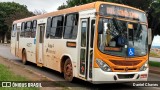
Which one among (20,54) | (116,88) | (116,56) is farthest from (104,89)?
(20,54)

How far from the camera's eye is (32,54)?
1856cm

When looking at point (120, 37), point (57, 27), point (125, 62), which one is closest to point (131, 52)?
point (125, 62)

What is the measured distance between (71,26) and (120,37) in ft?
7.94

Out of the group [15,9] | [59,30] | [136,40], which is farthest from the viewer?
[15,9]

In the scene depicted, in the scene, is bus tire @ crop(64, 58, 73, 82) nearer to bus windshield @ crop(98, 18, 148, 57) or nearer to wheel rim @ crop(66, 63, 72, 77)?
wheel rim @ crop(66, 63, 72, 77)

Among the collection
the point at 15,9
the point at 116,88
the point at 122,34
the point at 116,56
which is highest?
the point at 15,9

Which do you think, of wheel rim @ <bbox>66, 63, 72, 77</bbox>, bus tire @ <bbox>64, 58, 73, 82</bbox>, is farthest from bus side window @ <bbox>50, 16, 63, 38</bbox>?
wheel rim @ <bbox>66, 63, 72, 77</bbox>

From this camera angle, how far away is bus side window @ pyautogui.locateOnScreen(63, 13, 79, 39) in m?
12.6

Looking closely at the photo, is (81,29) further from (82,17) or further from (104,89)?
(104,89)

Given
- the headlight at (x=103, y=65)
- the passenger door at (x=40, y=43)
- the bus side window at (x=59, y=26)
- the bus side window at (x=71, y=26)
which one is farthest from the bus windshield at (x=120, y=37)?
the passenger door at (x=40, y=43)

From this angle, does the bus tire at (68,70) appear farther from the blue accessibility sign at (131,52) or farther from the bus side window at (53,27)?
the blue accessibility sign at (131,52)

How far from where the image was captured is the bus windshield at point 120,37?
1105cm

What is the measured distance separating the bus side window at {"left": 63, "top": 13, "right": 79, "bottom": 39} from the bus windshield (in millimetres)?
1688

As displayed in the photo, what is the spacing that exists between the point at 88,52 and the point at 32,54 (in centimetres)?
778
